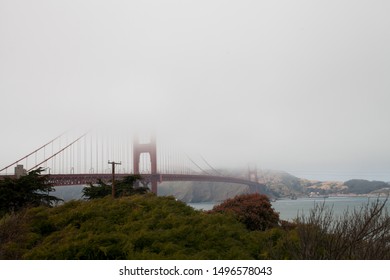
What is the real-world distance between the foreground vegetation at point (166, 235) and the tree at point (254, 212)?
3710 mm

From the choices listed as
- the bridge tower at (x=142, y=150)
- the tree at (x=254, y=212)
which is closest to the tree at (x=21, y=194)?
the tree at (x=254, y=212)

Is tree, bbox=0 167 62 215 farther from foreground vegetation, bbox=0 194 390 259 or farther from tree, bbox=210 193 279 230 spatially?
tree, bbox=210 193 279 230

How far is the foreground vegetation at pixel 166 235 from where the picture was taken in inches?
246

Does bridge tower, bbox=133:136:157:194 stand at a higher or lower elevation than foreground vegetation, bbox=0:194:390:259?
higher

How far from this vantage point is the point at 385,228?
21.4 feet

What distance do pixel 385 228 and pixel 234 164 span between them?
182 feet

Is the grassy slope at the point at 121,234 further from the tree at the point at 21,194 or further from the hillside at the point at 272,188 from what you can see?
the hillside at the point at 272,188

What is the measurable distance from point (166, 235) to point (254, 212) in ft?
26.5

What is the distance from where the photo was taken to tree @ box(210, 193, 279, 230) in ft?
53.6

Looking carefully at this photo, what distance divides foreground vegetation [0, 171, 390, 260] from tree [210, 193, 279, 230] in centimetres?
371

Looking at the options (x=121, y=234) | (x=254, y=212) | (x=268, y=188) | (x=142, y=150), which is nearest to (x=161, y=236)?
(x=121, y=234)

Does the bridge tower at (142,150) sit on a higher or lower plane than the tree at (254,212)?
higher

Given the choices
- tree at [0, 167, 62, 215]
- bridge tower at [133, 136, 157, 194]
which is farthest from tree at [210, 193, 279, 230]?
bridge tower at [133, 136, 157, 194]

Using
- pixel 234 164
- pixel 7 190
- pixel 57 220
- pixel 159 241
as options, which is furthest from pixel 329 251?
pixel 234 164
